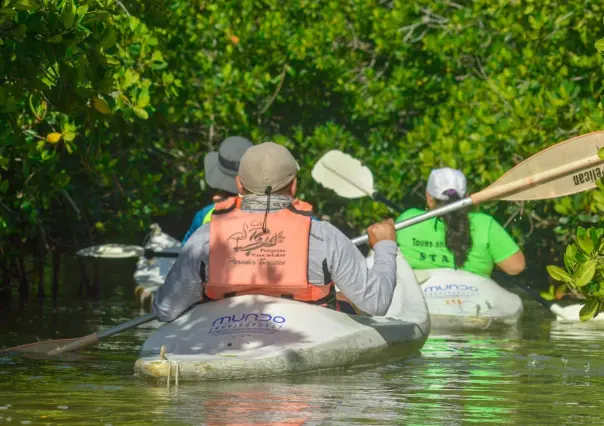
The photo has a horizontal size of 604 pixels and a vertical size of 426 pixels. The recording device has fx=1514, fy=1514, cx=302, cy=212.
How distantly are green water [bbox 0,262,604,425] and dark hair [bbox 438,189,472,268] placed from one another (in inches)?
55.1

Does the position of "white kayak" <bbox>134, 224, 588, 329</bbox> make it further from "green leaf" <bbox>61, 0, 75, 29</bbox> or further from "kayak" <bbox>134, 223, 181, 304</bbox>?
"green leaf" <bbox>61, 0, 75, 29</bbox>

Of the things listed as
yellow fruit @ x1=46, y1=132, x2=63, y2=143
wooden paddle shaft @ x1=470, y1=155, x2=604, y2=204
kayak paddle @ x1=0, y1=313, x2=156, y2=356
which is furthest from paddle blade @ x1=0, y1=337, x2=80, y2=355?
wooden paddle shaft @ x1=470, y1=155, x2=604, y2=204

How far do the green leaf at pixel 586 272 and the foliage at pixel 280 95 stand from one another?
1.08 ft

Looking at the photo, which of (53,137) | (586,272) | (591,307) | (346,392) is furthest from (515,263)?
(586,272)

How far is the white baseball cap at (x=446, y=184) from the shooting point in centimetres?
1250

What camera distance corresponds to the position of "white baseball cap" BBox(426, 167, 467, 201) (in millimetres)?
12500

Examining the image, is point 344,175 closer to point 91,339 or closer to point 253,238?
point 91,339

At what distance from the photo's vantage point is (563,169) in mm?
9633

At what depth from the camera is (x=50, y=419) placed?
7086 mm

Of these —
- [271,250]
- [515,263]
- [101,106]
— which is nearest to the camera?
[271,250]

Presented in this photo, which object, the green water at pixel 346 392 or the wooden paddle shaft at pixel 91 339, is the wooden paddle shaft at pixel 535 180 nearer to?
the green water at pixel 346 392

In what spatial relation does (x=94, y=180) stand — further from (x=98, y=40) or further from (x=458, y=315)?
(x=98, y=40)

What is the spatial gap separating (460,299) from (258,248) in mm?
4420

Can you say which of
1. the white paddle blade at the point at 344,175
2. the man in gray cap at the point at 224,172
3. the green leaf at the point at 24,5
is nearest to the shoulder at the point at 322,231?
the man in gray cap at the point at 224,172
